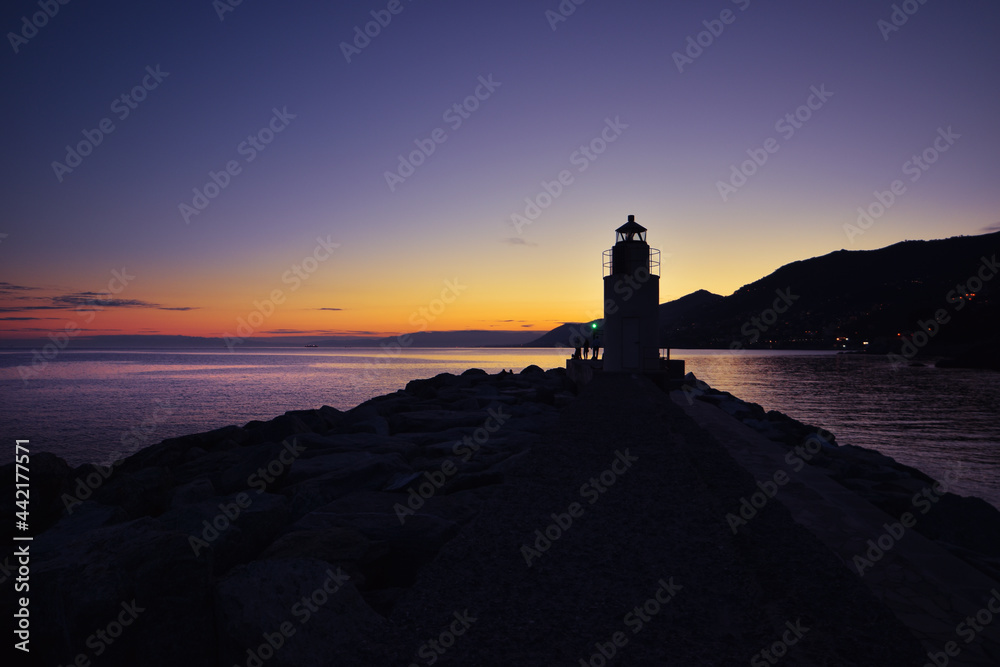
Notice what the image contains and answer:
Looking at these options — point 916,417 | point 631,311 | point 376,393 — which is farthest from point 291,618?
point 376,393

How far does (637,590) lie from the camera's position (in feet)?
12.1

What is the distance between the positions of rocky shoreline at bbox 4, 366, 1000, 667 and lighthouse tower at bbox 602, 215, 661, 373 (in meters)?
9.94

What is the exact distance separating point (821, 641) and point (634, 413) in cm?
794

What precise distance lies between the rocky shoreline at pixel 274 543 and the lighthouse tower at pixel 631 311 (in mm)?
9944

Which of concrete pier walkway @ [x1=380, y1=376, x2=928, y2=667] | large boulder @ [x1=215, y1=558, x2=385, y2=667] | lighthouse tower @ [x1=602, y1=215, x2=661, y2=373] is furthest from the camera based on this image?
lighthouse tower @ [x1=602, y1=215, x2=661, y2=373]

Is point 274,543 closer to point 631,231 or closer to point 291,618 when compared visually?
point 291,618

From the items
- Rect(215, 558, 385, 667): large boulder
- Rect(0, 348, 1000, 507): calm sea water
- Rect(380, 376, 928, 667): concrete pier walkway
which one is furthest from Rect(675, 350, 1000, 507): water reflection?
Rect(215, 558, 385, 667): large boulder

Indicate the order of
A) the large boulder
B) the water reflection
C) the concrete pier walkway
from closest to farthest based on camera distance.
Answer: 1. the concrete pier walkway
2. the large boulder
3. the water reflection

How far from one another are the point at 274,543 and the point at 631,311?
58.0ft

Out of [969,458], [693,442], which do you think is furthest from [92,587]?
[969,458]

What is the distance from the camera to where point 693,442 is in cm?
939

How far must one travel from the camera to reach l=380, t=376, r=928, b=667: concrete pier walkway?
309cm

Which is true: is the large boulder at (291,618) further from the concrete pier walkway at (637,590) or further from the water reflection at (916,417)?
the water reflection at (916,417)

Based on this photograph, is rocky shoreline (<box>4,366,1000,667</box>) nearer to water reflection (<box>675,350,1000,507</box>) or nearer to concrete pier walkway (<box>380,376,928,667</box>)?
concrete pier walkway (<box>380,376,928,667</box>)
